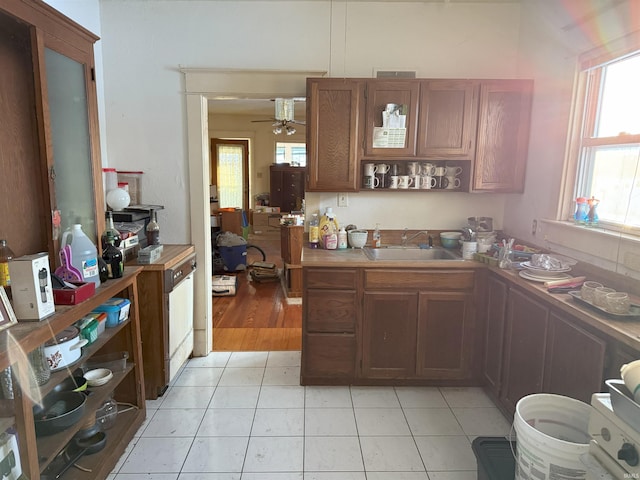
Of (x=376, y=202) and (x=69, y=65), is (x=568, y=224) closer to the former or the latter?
(x=376, y=202)

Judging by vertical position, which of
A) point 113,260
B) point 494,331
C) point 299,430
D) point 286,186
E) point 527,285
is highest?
point 286,186

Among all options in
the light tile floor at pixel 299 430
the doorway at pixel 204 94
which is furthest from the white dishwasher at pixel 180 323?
the doorway at pixel 204 94

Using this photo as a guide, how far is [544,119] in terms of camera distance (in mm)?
2586

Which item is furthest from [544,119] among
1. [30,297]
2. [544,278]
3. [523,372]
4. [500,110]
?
[30,297]

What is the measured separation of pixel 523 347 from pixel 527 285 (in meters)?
0.35

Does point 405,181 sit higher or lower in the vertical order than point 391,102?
lower

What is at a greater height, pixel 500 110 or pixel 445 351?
pixel 500 110

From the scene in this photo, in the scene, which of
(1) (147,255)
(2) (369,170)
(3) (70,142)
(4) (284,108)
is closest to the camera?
(3) (70,142)

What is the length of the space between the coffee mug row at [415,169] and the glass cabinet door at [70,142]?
68.3 inches

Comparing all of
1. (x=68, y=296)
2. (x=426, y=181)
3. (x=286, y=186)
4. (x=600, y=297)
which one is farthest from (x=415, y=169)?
(x=286, y=186)

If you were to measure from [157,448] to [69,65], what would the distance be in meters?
1.93

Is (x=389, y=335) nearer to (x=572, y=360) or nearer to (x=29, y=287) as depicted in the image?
(x=572, y=360)

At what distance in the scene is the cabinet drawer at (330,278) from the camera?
2.55 m

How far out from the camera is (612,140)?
2107 mm
